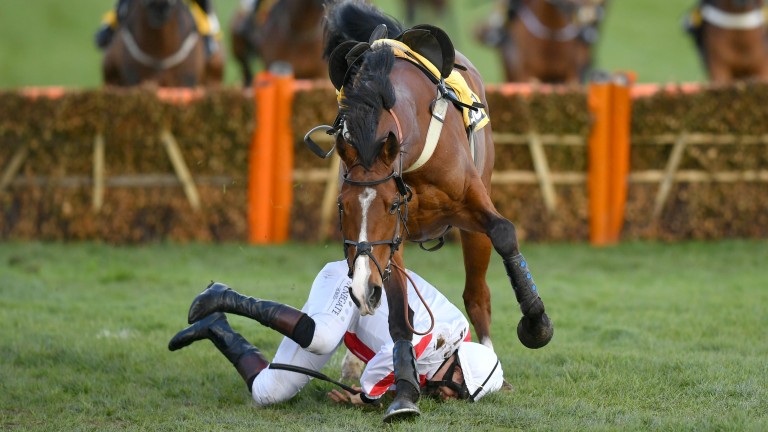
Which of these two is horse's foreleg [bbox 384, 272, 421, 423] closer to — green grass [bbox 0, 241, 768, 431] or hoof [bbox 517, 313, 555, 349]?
green grass [bbox 0, 241, 768, 431]

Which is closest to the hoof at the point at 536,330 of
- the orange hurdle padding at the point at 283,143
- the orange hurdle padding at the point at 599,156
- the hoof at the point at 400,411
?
the hoof at the point at 400,411

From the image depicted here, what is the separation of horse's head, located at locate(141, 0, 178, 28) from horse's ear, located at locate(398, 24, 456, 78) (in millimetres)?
7707

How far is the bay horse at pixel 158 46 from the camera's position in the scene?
12711 millimetres

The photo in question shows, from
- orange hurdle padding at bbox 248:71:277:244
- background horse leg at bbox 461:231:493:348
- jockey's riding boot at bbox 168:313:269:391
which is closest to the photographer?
jockey's riding boot at bbox 168:313:269:391

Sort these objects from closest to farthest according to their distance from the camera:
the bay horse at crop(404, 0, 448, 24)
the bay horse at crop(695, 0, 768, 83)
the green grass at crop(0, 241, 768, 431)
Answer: the green grass at crop(0, 241, 768, 431) < the bay horse at crop(695, 0, 768, 83) < the bay horse at crop(404, 0, 448, 24)

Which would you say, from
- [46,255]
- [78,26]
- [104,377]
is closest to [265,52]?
[46,255]

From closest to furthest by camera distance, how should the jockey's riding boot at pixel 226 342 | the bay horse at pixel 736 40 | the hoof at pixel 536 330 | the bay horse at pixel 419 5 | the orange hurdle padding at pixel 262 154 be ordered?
the hoof at pixel 536 330, the jockey's riding boot at pixel 226 342, the orange hurdle padding at pixel 262 154, the bay horse at pixel 736 40, the bay horse at pixel 419 5

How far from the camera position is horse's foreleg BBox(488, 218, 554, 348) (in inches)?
193

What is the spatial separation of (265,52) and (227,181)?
131 inches

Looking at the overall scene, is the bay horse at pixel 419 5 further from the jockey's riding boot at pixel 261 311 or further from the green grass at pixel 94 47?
the jockey's riding boot at pixel 261 311

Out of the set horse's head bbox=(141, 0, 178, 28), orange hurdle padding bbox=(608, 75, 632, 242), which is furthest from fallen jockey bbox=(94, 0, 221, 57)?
orange hurdle padding bbox=(608, 75, 632, 242)

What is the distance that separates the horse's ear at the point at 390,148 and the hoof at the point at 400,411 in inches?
40.7

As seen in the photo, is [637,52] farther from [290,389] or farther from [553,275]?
[290,389]

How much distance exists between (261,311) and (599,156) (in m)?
6.75
